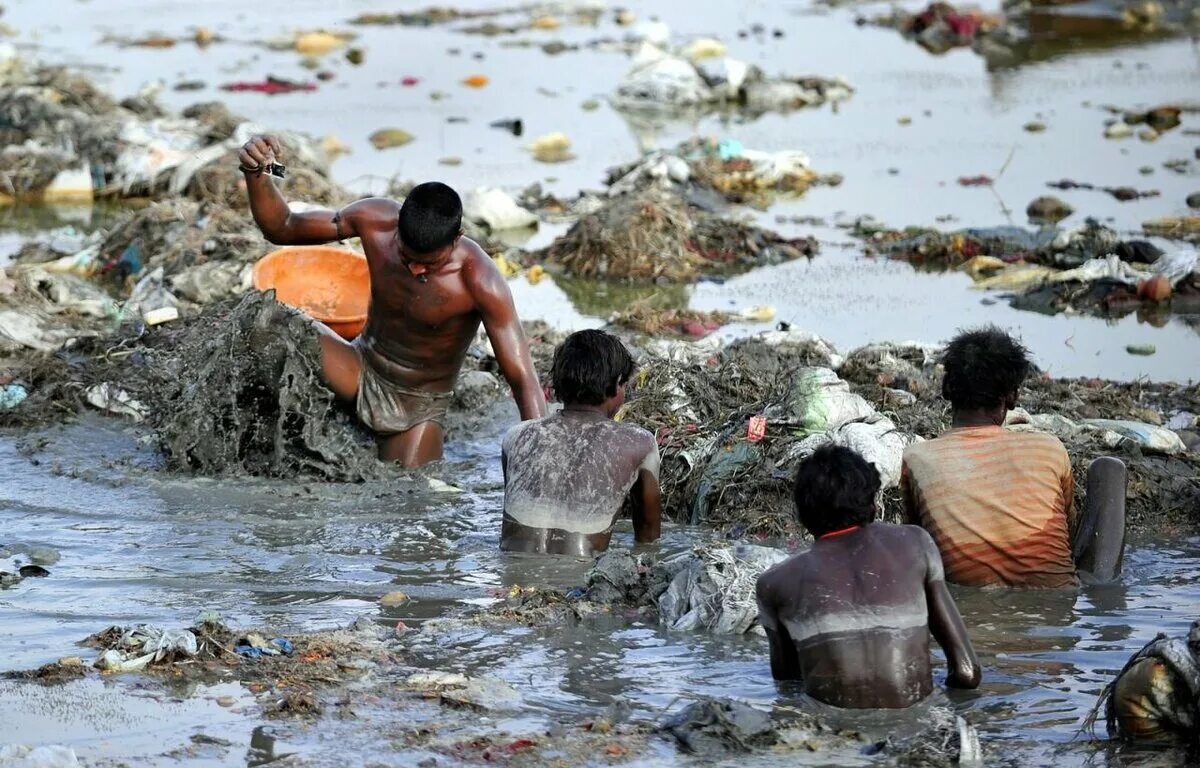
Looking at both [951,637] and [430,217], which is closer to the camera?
[951,637]

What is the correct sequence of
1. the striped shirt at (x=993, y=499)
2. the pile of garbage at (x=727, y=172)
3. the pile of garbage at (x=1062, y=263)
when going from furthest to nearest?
the pile of garbage at (x=727, y=172), the pile of garbage at (x=1062, y=263), the striped shirt at (x=993, y=499)

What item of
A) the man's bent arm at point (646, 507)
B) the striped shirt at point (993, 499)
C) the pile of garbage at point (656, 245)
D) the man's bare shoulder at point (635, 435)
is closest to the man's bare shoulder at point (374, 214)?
the man's bare shoulder at point (635, 435)

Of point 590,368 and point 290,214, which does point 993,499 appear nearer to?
point 590,368

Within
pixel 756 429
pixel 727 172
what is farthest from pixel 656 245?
pixel 756 429

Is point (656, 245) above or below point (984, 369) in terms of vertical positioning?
below

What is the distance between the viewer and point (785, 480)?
22.1ft

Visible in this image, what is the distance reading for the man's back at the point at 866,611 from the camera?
4.55m

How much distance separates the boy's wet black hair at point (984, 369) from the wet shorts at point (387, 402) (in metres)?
2.81

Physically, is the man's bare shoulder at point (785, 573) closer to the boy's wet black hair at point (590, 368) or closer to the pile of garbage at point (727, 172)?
the boy's wet black hair at point (590, 368)

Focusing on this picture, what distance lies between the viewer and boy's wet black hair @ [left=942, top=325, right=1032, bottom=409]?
5.53m

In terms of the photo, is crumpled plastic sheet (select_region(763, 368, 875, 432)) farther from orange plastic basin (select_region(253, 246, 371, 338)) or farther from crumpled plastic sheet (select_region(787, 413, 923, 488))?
orange plastic basin (select_region(253, 246, 371, 338))

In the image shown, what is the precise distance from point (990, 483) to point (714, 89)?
507 inches

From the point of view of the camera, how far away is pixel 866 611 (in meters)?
4.54

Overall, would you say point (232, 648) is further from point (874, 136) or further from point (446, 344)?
point (874, 136)
